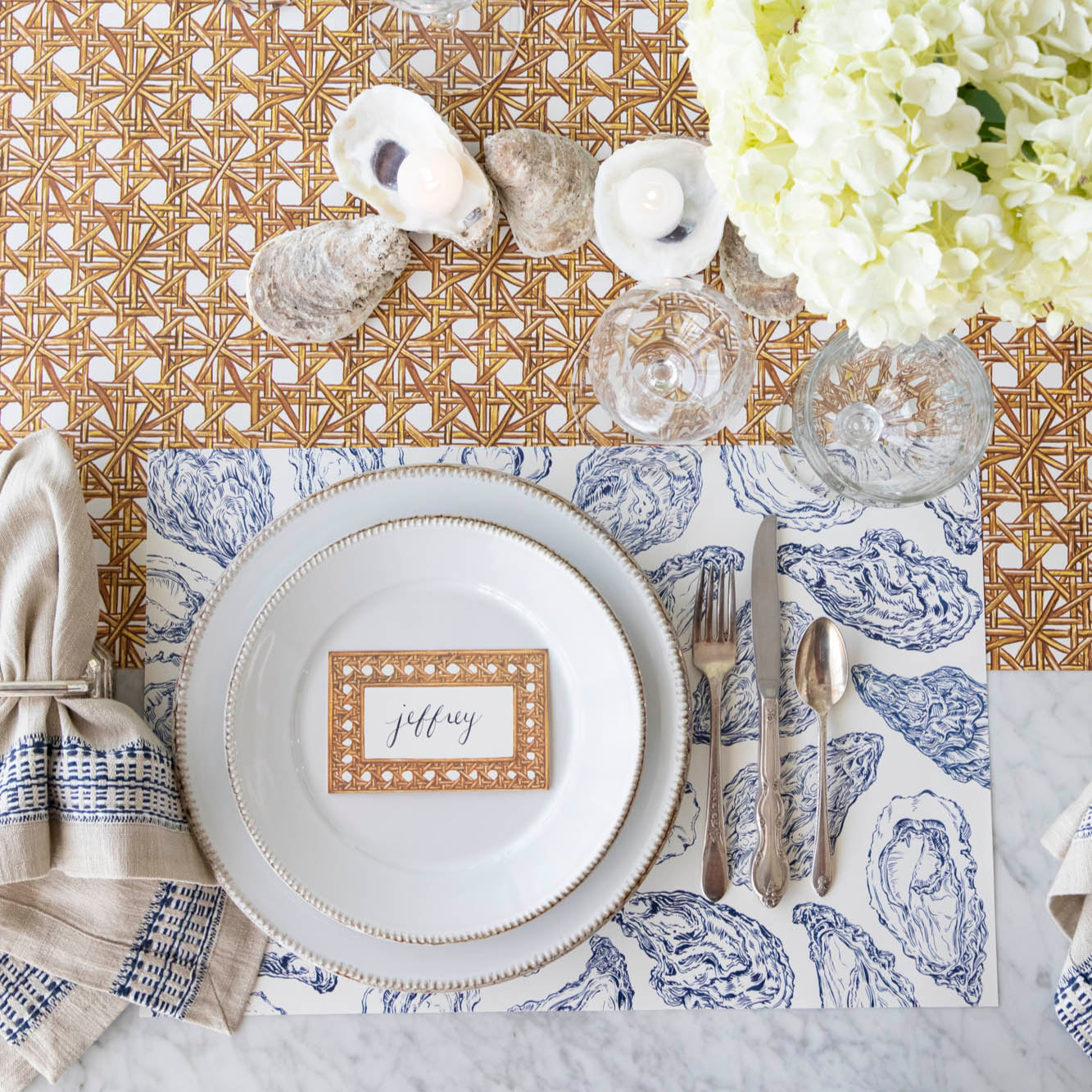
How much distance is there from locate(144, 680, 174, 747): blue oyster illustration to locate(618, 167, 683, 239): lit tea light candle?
0.55 metres

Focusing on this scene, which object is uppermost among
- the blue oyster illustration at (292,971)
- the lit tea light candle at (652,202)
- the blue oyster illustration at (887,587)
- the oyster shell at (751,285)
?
the lit tea light candle at (652,202)

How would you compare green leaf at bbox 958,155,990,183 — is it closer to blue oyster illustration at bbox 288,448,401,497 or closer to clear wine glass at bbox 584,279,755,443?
Result: clear wine glass at bbox 584,279,755,443

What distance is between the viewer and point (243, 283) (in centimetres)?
83

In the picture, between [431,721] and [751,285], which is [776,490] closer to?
[751,285]

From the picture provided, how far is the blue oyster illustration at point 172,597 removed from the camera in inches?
31.8

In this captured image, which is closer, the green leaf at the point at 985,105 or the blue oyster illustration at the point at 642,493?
the green leaf at the point at 985,105

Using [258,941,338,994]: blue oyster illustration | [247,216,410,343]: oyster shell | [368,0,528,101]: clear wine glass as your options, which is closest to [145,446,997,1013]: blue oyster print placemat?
[258,941,338,994]: blue oyster illustration

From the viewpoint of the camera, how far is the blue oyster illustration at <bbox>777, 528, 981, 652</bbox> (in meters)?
0.82

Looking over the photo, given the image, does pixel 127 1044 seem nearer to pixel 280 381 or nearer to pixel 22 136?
pixel 280 381

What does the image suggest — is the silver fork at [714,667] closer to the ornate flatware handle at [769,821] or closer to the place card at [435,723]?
the ornate flatware handle at [769,821]

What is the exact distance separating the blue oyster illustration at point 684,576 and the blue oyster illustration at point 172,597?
0.39 meters

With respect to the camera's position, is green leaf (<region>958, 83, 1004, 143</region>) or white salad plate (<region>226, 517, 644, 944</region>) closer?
green leaf (<region>958, 83, 1004, 143</region>)

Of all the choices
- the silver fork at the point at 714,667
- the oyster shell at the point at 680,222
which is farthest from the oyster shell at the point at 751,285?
the silver fork at the point at 714,667

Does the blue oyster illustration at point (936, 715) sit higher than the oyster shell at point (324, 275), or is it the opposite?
the oyster shell at point (324, 275)
